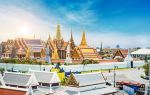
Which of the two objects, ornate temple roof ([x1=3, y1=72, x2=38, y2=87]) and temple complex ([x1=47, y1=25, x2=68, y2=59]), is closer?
ornate temple roof ([x1=3, y1=72, x2=38, y2=87])

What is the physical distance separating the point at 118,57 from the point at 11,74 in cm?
5002

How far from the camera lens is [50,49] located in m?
68.4

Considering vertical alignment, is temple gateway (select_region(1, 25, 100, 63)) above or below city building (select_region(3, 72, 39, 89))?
above

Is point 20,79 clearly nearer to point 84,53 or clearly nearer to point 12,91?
point 12,91

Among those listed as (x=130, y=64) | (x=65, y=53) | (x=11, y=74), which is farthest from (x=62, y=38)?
(x=11, y=74)

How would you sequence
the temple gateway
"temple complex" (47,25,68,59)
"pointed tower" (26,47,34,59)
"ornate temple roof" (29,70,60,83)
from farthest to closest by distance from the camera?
"pointed tower" (26,47,34,59)
"temple complex" (47,25,68,59)
the temple gateway
"ornate temple roof" (29,70,60,83)

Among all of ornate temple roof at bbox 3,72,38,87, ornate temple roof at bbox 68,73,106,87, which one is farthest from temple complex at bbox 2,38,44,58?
ornate temple roof at bbox 3,72,38,87

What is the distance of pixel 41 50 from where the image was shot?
6931cm

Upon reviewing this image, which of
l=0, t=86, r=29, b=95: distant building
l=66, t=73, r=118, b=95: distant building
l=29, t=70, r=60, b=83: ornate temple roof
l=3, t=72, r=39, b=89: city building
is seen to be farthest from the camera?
l=29, t=70, r=60, b=83: ornate temple roof

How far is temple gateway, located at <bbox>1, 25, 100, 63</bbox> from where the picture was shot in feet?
218

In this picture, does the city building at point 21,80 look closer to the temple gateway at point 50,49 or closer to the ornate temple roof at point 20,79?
the ornate temple roof at point 20,79

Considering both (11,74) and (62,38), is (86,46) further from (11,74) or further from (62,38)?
(11,74)

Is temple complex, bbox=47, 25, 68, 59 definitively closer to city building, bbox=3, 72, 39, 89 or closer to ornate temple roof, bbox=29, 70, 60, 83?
ornate temple roof, bbox=29, 70, 60, 83

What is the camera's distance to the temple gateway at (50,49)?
66562mm
